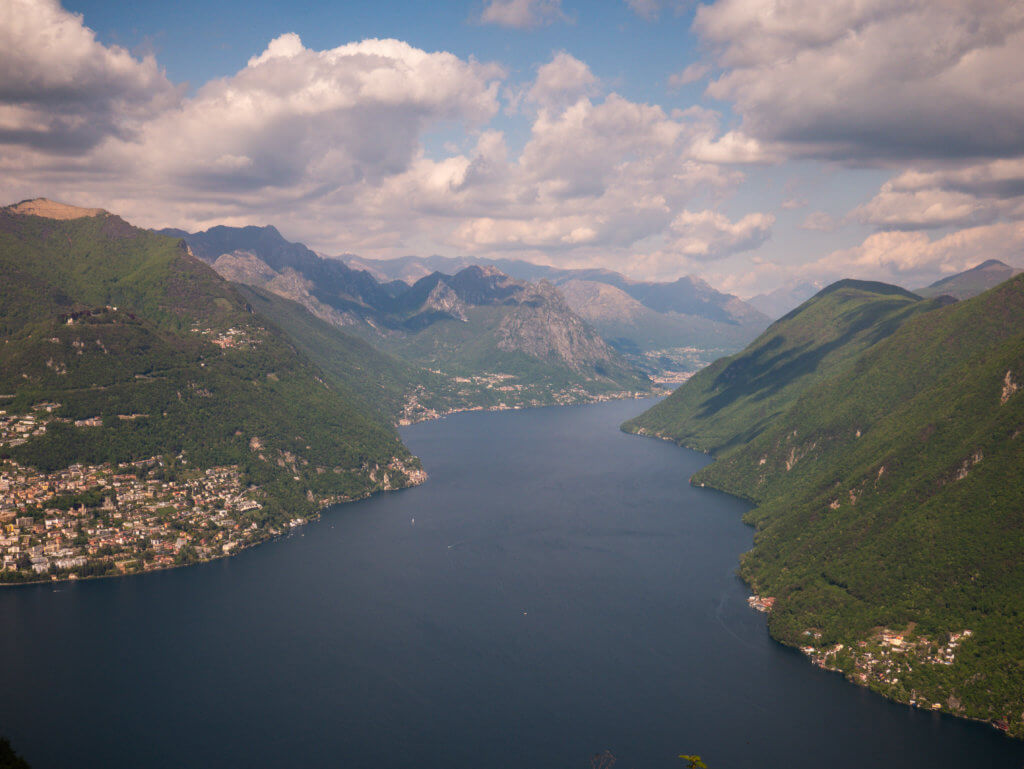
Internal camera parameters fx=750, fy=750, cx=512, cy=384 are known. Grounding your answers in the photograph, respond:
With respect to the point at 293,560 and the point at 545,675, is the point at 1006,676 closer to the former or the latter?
the point at 545,675

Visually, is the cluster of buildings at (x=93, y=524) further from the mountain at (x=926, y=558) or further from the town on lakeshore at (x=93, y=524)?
the mountain at (x=926, y=558)

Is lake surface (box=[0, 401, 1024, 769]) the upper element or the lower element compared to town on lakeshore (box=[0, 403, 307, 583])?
lower

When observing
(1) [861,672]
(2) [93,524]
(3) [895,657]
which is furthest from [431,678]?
(2) [93,524]

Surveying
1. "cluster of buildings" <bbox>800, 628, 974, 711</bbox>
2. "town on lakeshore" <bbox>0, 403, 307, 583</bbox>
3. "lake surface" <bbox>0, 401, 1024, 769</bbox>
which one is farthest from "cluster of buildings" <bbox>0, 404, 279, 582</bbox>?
"cluster of buildings" <bbox>800, 628, 974, 711</bbox>

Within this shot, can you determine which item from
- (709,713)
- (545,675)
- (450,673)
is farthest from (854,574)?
(450,673)

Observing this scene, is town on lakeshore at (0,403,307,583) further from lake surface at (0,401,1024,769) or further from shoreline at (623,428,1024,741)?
shoreline at (623,428,1024,741)

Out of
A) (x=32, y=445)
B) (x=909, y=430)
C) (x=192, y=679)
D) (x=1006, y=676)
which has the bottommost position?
(x=192, y=679)
